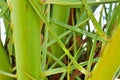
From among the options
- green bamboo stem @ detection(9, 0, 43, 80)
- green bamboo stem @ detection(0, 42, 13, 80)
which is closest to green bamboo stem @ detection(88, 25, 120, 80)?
green bamboo stem @ detection(9, 0, 43, 80)

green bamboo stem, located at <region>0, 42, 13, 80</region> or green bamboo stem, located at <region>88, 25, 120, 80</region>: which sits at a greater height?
green bamboo stem, located at <region>88, 25, 120, 80</region>

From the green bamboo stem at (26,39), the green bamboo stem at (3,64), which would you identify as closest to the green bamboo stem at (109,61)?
the green bamboo stem at (26,39)

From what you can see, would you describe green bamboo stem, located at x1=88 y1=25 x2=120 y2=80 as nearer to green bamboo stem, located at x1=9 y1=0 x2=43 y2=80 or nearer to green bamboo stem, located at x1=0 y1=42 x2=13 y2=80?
green bamboo stem, located at x1=9 y1=0 x2=43 y2=80

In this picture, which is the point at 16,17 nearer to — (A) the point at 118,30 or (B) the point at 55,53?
(A) the point at 118,30

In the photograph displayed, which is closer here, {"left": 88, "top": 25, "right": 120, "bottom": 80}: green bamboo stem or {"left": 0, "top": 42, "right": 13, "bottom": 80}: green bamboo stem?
{"left": 88, "top": 25, "right": 120, "bottom": 80}: green bamboo stem

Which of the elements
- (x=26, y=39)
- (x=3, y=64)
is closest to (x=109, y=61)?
(x=26, y=39)

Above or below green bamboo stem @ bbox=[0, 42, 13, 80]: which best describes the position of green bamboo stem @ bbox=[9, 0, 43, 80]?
above
